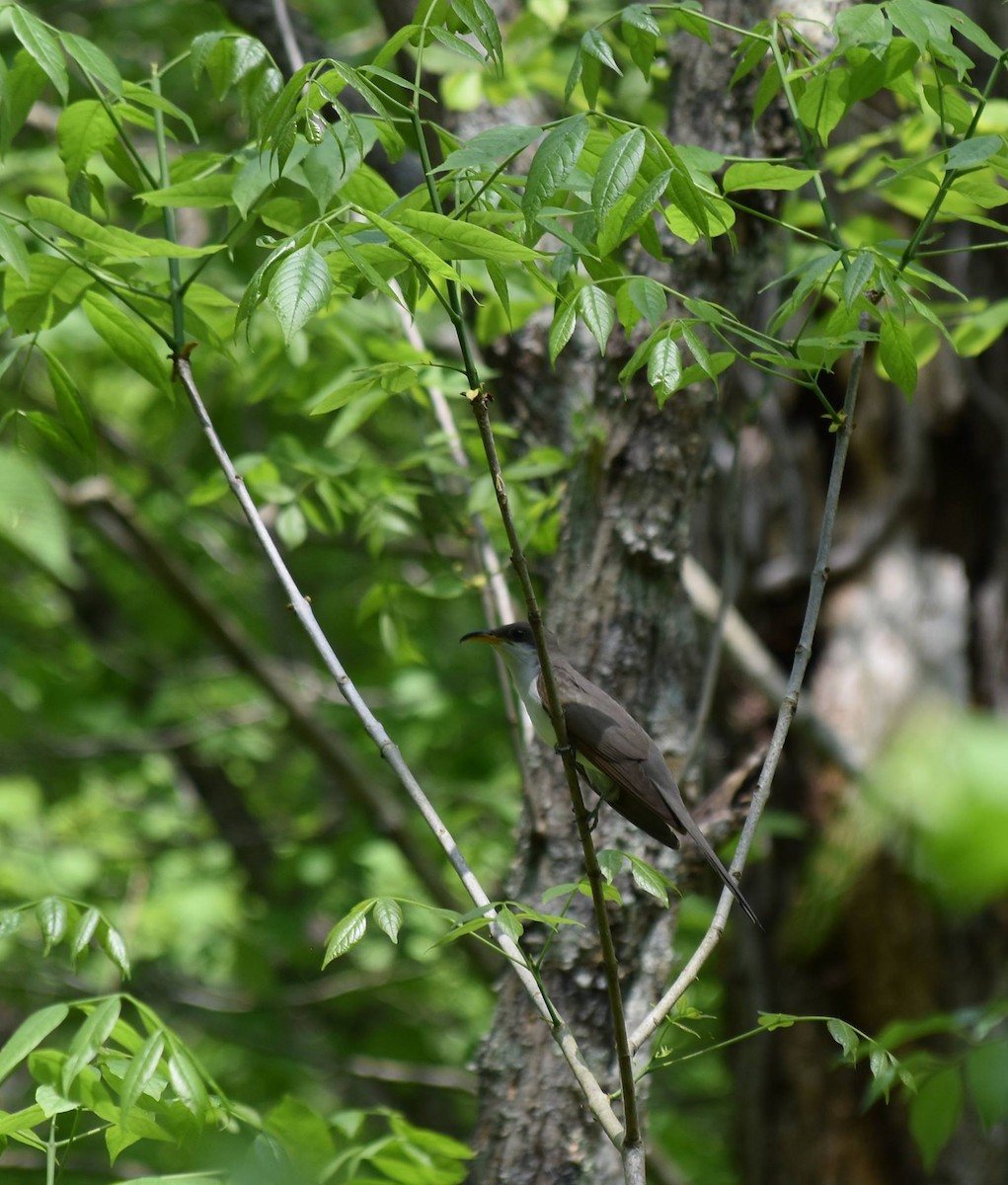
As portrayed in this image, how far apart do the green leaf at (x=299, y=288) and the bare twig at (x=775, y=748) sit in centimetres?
101

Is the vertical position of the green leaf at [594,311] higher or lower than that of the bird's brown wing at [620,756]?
higher

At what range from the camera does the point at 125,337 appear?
2.44 metres

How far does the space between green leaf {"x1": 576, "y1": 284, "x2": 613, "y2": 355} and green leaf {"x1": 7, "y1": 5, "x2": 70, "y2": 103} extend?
0.97m

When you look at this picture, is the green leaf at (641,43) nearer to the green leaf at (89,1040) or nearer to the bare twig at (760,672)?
the green leaf at (89,1040)


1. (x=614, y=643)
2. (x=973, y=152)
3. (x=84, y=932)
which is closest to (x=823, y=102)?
(x=973, y=152)

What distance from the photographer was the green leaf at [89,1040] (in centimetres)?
195

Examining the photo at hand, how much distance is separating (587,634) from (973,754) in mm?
2686

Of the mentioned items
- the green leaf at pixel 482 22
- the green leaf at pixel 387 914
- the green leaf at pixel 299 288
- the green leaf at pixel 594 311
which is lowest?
the green leaf at pixel 387 914

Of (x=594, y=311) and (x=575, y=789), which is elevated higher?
(x=594, y=311)

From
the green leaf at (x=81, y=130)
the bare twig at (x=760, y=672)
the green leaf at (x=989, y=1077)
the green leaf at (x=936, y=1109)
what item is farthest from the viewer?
the bare twig at (x=760, y=672)

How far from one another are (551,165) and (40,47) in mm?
996

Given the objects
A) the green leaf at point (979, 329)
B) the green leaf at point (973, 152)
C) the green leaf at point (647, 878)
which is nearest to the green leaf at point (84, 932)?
the green leaf at point (647, 878)

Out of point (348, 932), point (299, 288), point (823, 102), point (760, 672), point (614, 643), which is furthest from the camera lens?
point (760, 672)

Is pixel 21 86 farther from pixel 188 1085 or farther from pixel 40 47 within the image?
pixel 188 1085
